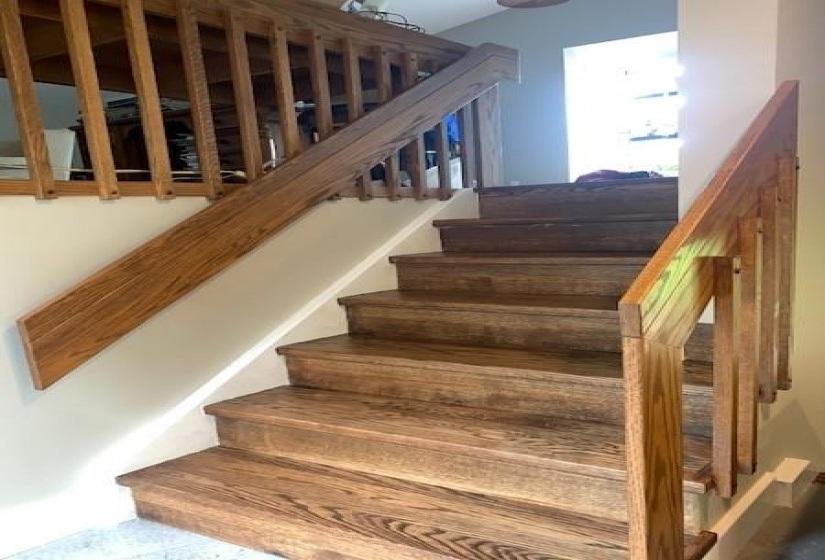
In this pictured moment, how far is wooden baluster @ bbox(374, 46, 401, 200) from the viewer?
2.53 m

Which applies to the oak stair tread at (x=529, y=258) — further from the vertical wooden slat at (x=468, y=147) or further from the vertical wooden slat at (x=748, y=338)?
the vertical wooden slat at (x=748, y=338)

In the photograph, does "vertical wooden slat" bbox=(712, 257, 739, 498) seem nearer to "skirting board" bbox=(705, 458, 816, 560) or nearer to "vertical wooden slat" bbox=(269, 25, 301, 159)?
"skirting board" bbox=(705, 458, 816, 560)

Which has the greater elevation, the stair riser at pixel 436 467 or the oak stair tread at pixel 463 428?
the oak stair tread at pixel 463 428

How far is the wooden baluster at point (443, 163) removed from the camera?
2805 millimetres

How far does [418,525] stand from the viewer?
4.87 feet

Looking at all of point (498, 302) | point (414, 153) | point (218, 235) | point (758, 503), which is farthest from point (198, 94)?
point (758, 503)

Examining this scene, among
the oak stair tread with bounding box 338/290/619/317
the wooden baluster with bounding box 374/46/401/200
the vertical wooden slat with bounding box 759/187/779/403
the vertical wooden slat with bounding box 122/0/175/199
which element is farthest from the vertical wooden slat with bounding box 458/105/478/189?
the vertical wooden slat with bounding box 759/187/779/403

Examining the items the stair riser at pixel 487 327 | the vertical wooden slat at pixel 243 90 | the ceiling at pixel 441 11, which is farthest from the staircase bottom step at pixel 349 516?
the ceiling at pixel 441 11

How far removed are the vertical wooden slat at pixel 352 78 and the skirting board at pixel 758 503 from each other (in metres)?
1.73

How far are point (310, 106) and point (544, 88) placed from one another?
9.39 ft

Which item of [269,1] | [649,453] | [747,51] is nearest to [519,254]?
[747,51]

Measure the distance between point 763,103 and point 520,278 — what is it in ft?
→ 3.19

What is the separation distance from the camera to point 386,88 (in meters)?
2.55

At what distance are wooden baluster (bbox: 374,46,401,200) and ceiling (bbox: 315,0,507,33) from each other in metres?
2.59
